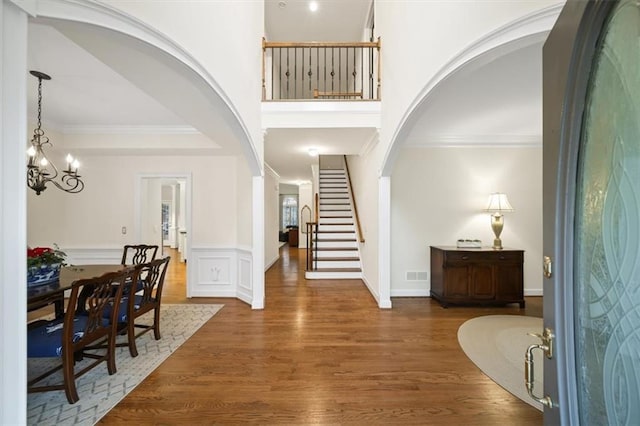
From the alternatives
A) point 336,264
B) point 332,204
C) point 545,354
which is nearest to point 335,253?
point 336,264

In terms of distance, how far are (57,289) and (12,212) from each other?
184cm

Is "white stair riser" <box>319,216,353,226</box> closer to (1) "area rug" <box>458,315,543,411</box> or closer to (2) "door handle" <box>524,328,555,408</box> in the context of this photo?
(1) "area rug" <box>458,315,543,411</box>

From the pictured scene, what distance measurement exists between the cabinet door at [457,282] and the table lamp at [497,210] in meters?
0.65

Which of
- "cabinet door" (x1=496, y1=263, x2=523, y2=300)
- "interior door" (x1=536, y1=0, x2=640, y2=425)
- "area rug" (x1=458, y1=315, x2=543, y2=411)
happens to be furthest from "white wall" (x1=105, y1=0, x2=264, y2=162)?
"cabinet door" (x1=496, y1=263, x2=523, y2=300)

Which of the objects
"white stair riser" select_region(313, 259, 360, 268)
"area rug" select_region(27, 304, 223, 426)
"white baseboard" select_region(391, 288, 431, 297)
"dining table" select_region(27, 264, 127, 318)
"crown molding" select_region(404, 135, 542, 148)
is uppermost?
"crown molding" select_region(404, 135, 542, 148)

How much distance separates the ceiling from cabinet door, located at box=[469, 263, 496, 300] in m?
2.11

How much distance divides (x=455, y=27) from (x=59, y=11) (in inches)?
93.5

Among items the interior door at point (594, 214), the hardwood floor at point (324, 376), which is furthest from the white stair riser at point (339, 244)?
the interior door at point (594, 214)

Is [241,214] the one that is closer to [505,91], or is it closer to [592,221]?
[505,91]

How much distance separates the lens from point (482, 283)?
4.11 m

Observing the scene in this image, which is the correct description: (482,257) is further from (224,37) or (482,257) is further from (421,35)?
(224,37)

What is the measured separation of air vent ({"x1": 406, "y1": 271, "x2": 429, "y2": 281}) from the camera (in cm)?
465

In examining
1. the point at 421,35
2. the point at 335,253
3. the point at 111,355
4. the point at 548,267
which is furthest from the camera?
the point at 335,253

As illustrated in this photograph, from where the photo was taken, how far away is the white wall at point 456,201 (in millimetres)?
4656
